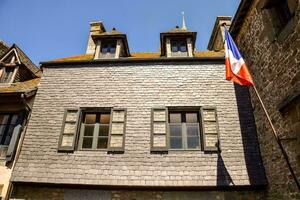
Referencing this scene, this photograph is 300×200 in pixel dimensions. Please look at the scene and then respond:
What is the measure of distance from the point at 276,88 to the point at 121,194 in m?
5.24

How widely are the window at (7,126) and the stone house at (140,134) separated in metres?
0.81

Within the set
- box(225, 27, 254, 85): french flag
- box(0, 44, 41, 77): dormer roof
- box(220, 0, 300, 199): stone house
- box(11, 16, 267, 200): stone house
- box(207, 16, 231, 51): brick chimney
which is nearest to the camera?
box(220, 0, 300, 199): stone house

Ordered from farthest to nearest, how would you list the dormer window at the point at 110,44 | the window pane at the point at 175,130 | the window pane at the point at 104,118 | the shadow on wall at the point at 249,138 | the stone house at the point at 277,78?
the dormer window at the point at 110,44
the window pane at the point at 104,118
the window pane at the point at 175,130
the shadow on wall at the point at 249,138
the stone house at the point at 277,78

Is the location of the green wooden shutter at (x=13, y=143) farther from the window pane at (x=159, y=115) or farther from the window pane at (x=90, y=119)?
the window pane at (x=159, y=115)

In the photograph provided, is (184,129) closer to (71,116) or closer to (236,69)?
(236,69)

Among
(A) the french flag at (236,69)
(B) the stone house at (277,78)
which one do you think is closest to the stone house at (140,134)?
(B) the stone house at (277,78)

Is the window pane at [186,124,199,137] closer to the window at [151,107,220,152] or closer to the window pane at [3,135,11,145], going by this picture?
the window at [151,107,220,152]

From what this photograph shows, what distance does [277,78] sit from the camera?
599 centimetres

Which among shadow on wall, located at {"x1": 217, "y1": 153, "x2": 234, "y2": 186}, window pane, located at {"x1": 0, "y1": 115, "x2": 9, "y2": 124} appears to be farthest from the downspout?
shadow on wall, located at {"x1": 217, "y1": 153, "x2": 234, "y2": 186}

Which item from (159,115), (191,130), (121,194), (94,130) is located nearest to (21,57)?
(94,130)

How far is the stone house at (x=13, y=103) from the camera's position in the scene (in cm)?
721

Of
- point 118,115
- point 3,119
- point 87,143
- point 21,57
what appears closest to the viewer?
point 87,143

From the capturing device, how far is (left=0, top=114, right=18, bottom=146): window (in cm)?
785

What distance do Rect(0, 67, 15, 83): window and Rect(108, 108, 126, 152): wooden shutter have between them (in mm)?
5444
